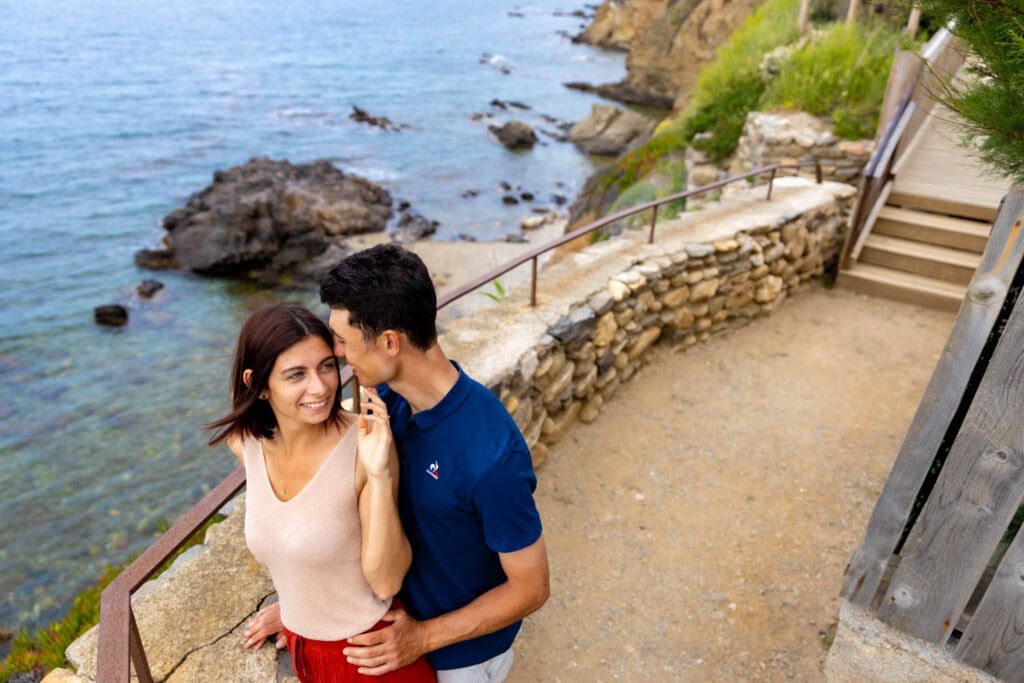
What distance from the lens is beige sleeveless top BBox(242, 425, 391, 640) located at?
1.85m

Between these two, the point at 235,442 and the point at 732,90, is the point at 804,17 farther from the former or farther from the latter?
the point at 235,442

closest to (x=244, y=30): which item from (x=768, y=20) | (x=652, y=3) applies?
(x=652, y=3)

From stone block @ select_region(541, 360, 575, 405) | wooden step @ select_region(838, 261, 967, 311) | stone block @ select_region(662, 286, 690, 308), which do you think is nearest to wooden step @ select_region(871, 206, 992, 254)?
wooden step @ select_region(838, 261, 967, 311)

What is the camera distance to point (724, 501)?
4.88m

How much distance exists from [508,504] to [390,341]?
0.55m

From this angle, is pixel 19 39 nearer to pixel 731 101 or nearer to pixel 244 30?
pixel 244 30

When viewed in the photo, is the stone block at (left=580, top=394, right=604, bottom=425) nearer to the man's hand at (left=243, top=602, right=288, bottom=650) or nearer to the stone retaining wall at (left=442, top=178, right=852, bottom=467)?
the stone retaining wall at (left=442, top=178, right=852, bottom=467)

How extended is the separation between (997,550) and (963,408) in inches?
24.5

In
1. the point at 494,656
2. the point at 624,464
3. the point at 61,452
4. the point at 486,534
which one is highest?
the point at 486,534

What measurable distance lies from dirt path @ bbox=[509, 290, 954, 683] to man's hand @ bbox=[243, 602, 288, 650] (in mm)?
1501

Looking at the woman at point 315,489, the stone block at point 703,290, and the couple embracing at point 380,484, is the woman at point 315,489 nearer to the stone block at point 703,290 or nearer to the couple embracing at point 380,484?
the couple embracing at point 380,484

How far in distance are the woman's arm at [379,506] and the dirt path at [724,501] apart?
2.12 meters

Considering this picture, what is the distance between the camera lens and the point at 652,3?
41.6 meters

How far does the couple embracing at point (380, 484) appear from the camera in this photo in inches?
70.2
